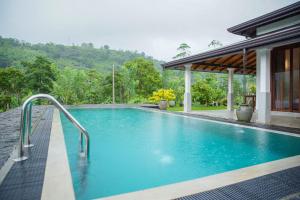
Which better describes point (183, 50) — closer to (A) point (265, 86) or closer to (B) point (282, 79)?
(B) point (282, 79)

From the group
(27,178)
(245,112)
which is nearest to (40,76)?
(245,112)

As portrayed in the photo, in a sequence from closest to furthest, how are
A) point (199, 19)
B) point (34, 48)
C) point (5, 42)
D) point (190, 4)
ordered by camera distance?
point (190, 4), point (199, 19), point (5, 42), point (34, 48)

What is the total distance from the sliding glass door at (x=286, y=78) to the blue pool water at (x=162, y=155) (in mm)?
4776

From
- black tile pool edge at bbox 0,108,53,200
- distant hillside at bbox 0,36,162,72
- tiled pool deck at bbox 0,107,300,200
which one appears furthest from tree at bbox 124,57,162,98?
tiled pool deck at bbox 0,107,300,200

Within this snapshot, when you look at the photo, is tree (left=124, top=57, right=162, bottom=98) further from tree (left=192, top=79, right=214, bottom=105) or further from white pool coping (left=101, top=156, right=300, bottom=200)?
white pool coping (left=101, top=156, right=300, bottom=200)

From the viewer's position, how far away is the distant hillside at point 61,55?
3323 cm

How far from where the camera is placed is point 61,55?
42219 mm

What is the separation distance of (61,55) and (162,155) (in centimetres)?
4294

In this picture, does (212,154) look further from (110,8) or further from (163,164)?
(110,8)

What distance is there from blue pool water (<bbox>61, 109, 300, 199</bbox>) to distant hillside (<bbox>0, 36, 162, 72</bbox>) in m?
32.5

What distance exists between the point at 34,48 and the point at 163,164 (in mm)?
43206

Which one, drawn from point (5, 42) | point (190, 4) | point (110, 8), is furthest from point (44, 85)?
point (190, 4)

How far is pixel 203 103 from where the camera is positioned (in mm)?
20547

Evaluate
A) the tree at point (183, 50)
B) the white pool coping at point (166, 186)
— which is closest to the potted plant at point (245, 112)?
the white pool coping at point (166, 186)
